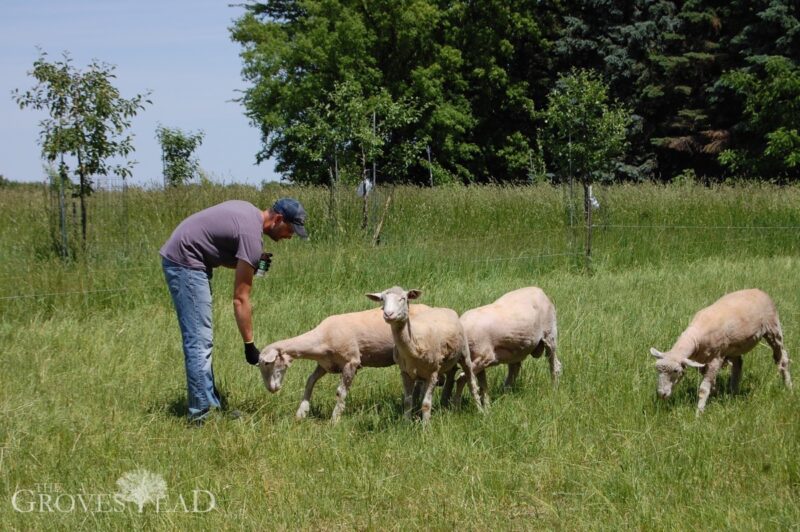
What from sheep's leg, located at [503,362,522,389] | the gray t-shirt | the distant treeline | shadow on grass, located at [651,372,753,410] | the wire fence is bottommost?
shadow on grass, located at [651,372,753,410]

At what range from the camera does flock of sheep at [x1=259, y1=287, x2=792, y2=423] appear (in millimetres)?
7238

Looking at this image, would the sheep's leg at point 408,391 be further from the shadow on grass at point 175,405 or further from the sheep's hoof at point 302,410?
the shadow on grass at point 175,405

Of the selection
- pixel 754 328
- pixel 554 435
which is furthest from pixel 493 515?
pixel 754 328

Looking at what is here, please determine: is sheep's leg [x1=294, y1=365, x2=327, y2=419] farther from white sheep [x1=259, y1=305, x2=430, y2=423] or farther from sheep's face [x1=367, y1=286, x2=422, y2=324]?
sheep's face [x1=367, y1=286, x2=422, y2=324]

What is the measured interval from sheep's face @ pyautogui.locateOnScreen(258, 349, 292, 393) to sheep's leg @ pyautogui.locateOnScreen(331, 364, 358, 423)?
51 cm

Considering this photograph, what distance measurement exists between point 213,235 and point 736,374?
15.8 feet

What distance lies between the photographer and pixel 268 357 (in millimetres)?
7266

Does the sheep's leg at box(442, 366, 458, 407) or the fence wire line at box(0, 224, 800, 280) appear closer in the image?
the sheep's leg at box(442, 366, 458, 407)

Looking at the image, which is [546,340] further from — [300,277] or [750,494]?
[300,277]

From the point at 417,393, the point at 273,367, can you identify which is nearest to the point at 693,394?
the point at 417,393

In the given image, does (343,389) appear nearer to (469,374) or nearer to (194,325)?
(469,374)

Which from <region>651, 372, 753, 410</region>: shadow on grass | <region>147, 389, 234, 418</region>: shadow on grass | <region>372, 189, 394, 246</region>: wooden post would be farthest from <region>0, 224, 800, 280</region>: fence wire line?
<region>651, 372, 753, 410</region>: shadow on grass

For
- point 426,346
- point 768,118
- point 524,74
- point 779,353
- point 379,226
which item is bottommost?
point 779,353

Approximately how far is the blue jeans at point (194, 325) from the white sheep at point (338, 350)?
0.49m
